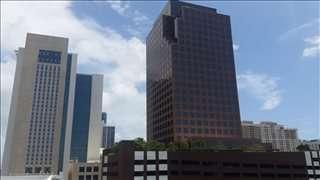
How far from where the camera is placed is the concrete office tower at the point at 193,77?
15288 centimetres

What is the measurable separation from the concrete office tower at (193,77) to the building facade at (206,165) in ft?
130

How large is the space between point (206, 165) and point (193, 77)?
60.5 metres

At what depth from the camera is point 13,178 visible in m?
123

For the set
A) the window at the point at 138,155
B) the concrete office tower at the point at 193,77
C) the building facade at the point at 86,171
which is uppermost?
the concrete office tower at the point at 193,77

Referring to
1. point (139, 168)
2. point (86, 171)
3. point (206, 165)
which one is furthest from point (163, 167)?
point (86, 171)

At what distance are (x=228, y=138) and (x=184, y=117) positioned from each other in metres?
21.0

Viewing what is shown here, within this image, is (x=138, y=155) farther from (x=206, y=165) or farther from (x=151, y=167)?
(x=206, y=165)

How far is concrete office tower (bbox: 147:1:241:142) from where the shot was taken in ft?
502

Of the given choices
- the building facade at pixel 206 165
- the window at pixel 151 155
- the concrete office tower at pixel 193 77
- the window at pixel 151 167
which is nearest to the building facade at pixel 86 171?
the building facade at pixel 206 165

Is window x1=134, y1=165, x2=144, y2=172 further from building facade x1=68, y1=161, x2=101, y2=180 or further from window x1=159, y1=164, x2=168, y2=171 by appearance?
building facade x1=68, y1=161, x2=101, y2=180

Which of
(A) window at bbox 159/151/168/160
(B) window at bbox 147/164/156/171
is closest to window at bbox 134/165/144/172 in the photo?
(B) window at bbox 147/164/156/171

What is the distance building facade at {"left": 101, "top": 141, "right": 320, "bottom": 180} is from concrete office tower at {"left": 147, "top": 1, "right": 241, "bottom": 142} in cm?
3960

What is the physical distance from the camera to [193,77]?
159125 mm

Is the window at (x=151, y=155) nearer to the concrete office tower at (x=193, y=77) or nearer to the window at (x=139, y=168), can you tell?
the window at (x=139, y=168)
